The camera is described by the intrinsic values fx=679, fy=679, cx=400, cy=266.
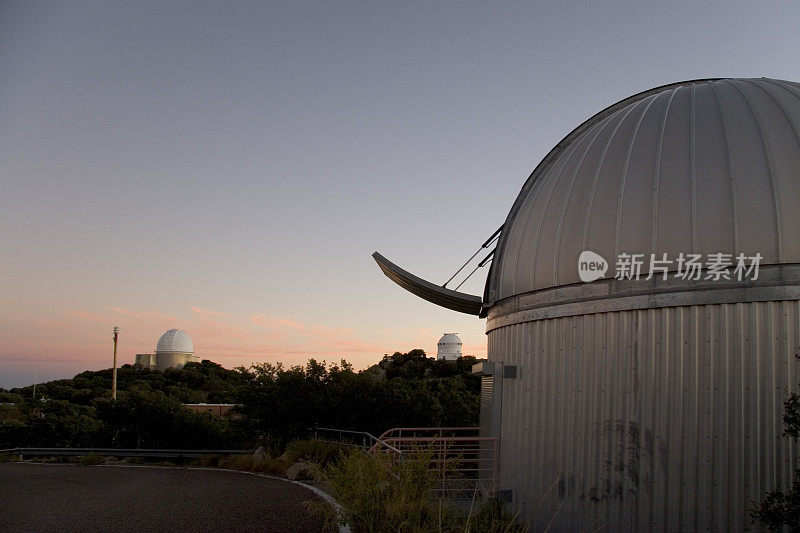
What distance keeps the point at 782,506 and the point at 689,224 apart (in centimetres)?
362

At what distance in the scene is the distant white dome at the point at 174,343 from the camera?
6003cm

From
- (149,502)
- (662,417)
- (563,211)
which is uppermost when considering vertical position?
(563,211)

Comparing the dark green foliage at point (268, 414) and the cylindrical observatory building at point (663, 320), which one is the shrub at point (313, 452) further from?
the cylindrical observatory building at point (663, 320)

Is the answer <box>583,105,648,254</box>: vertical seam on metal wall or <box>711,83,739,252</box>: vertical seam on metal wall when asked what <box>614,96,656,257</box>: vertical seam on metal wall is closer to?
<box>583,105,648,254</box>: vertical seam on metal wall

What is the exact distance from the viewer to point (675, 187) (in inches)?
370

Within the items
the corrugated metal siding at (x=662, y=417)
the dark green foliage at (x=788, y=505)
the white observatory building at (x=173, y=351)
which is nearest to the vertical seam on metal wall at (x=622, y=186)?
the corrugated metal siding at (x=662, y=417)

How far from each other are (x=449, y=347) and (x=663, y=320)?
3937 centimetres

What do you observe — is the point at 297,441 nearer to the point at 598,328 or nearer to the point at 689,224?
the point at 598,328

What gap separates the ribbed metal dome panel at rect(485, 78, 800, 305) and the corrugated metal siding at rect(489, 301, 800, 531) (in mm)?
920

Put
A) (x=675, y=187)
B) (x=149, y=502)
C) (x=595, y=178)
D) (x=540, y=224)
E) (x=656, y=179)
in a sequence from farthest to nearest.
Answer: (x=540, y=224) < (x=595, y=178) < (x=149, y=502) < (x=656, y=179) < (x=675, y=187)

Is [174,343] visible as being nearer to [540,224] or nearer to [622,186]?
[540,224]

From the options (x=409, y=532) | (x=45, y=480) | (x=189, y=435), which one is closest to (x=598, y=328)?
(x=409, y=532)

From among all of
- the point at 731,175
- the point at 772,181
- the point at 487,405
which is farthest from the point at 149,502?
the point at 772,181

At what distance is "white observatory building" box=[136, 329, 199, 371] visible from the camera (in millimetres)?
59531
